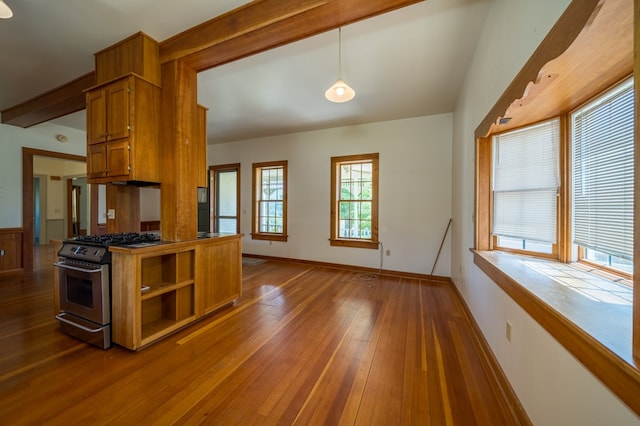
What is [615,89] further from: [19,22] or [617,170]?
[19,22]

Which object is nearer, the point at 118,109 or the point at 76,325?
the point at 76,325

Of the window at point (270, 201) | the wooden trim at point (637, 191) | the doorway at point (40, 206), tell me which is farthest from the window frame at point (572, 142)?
the doorway at point (40, 206)

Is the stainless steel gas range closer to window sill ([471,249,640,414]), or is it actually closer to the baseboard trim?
window sill ([471,249,640,414])

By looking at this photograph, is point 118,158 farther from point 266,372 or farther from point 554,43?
point 554,43

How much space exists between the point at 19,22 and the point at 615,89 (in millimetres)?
4493

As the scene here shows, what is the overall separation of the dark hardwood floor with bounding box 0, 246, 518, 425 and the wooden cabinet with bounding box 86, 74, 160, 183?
1595 mm

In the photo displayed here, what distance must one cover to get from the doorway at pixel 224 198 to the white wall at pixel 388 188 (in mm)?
1229

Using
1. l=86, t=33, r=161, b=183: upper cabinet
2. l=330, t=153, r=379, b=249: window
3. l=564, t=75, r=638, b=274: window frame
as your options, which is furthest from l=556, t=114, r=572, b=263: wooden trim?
l=86, t=33, r=161, b=183: upper cabinet

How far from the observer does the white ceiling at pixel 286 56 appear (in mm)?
2045

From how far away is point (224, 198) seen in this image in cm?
638

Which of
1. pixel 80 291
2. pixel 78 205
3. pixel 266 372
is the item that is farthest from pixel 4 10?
pixel 78 205

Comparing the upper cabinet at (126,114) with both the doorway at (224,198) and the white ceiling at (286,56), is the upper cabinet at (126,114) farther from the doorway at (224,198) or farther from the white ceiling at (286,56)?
the doorway at (224,198)

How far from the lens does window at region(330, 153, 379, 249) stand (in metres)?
4.65

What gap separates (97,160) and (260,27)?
214cm
